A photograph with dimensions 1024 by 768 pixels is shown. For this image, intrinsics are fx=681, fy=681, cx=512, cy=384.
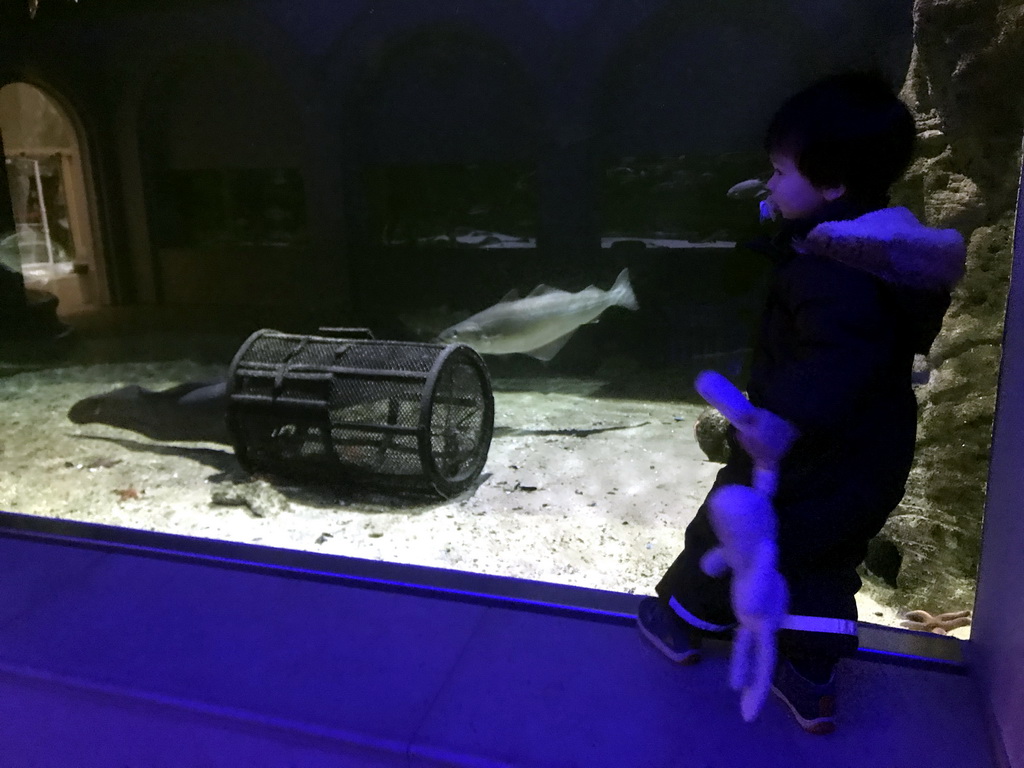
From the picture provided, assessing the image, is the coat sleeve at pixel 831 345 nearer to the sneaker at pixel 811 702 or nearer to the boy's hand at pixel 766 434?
the boy's hand at pixel 766 434

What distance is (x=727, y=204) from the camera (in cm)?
579

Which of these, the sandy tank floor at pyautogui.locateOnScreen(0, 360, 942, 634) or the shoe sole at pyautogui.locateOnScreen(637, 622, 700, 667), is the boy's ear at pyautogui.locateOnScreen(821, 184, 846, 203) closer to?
the shoe sole at pyautogui.locateOnScreen(637, 622, 700, 667)

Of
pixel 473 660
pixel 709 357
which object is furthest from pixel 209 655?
pixel 709 357

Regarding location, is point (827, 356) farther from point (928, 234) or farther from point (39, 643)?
point (39, 643)

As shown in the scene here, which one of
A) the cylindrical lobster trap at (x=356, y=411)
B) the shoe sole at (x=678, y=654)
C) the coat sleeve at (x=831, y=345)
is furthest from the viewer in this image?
the cylindrical lobster trap at (x=356, y=411)

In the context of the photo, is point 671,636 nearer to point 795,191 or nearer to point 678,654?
point 678,654

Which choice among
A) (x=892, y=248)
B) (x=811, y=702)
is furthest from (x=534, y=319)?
(x=892, y=248)

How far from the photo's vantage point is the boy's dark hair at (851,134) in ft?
3.01

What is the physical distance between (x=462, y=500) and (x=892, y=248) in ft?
8.73

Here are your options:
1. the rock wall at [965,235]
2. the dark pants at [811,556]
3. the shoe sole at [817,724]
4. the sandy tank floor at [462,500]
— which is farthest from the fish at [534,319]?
the shoe sole at [817,724]

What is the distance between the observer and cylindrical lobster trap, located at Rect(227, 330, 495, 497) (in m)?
3.14

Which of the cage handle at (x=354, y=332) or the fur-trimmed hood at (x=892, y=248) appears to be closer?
the fur-trimmed hood at (x=892, y=248)

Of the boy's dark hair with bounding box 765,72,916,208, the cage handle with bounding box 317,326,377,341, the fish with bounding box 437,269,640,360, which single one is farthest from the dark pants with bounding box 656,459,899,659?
the fish with bounding box 437,269,640,360

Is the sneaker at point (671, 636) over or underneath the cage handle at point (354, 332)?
underneath
